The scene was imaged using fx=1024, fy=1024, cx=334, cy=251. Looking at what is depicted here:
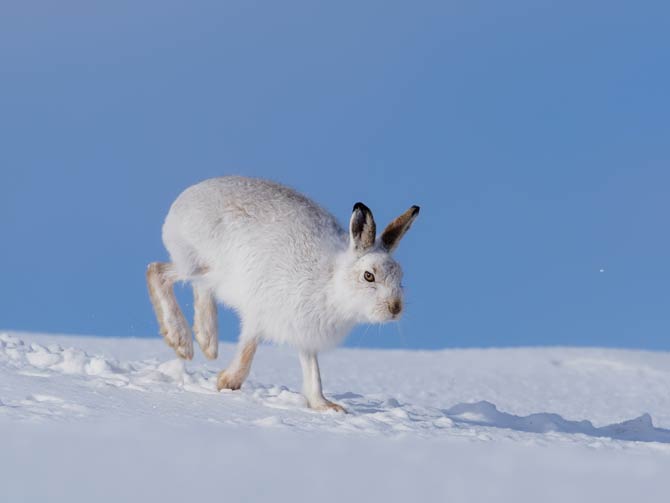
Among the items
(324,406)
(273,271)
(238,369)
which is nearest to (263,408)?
(324,406)

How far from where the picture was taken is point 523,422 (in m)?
8.48

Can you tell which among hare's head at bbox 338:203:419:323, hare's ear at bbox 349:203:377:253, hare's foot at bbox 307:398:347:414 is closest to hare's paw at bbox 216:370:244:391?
hare's foot at bbox 307:398:347:414

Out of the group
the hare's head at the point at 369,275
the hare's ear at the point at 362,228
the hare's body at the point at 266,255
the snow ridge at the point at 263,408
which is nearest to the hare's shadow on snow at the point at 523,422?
the snow ridge at the point at 263,408

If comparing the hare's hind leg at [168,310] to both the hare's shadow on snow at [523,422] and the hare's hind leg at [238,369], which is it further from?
the hare's shadow on snow at [523,422]

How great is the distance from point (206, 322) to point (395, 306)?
1.97m

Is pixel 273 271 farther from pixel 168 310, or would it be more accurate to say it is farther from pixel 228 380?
pixel 168 310

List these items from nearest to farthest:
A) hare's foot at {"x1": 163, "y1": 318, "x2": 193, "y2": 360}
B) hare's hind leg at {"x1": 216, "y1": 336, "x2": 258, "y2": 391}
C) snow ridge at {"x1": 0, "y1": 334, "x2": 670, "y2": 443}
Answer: snow ridge at {"x1": 0, "y1": 334, "x2": 670, "y2": 443} < hare's hind leg at {"x1": 216, "y1": 336, "x2": 258, "y2": 391} < hare's foot at {"x1": 163, "y1": 318, "x2": 193, "y2": 360}

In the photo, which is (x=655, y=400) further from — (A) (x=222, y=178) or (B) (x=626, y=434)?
(A) (x=222, y=178)

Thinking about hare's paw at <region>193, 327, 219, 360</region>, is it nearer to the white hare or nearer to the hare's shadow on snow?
the white hare

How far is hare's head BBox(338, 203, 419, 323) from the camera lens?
279 inches

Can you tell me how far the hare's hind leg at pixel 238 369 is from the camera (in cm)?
782

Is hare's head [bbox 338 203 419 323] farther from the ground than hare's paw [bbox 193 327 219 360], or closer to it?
A: farther from the ground

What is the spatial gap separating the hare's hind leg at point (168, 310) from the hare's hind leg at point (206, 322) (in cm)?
20

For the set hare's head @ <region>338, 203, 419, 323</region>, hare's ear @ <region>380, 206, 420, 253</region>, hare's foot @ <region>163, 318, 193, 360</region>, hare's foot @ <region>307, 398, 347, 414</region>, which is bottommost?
hare's foot @ <region>307, 398, 347, 414</region>
